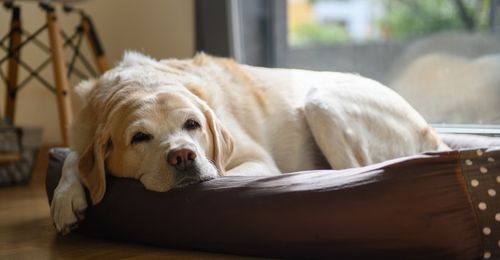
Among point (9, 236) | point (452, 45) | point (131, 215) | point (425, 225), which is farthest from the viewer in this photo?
point (452, 45)

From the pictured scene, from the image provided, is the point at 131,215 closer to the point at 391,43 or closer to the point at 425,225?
the point at 425,225

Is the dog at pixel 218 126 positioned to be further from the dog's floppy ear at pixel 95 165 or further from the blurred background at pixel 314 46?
the blurred background at pixel 314 46

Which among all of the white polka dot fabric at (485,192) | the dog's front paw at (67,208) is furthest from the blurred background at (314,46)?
the dog's front paw at (67,208)

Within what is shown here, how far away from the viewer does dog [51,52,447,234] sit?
1.84 metres

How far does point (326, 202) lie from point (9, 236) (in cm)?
106

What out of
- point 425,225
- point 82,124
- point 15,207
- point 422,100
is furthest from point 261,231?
point 422,100

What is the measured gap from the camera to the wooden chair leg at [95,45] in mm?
3459

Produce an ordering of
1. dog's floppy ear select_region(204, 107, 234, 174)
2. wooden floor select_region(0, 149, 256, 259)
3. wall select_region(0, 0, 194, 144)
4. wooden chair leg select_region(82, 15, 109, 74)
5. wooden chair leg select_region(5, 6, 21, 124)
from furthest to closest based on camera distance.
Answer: wall select_region(0, 0, 194, 144)
wooden chair leg select_region(82, 15, 109, 74)
wooden chair leg select_region(5, 6, 21, 124)
dog's floppy ear select_region(204, 107, 234, 174)
wooden floor select_region(0, 149, 256, 259)

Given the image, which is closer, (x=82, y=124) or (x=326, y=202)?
(x=326, y=202)

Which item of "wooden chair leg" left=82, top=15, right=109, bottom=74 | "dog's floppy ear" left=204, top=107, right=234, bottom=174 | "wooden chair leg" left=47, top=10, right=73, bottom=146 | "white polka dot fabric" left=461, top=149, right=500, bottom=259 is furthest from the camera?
"wooden chair leg" left=82, top=15, right=109, bottom=74

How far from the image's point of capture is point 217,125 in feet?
6.58

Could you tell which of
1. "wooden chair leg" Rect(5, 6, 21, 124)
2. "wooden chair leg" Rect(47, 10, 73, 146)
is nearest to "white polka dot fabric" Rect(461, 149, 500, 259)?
"wooden chair leg" Rect(47, 10, 73, 146)

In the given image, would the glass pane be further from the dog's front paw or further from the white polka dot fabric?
the dog's front paw

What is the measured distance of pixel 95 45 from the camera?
11.5 ft
